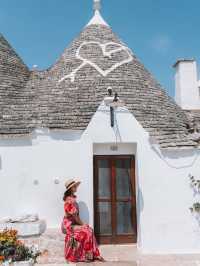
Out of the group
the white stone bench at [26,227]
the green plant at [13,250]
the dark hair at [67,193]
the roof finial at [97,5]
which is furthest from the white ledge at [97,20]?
the green plant at [13,250]

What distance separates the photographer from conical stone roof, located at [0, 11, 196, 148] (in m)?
9.96

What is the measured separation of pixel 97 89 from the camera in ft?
35.2

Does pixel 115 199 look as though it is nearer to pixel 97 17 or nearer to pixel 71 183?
pixel 71 183

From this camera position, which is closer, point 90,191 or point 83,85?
point 90,191

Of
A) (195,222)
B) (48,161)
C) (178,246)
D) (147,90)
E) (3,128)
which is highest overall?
(147,90)

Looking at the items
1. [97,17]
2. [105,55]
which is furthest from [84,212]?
[97,17]

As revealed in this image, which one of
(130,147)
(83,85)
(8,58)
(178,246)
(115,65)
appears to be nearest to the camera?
(178,246)

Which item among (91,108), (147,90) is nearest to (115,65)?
(147,90)

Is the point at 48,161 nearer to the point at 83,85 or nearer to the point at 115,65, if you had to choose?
the point at 83,85

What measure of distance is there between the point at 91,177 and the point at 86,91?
8.86ft

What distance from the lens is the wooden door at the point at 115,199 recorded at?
31.7 feet

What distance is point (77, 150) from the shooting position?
9.44 m

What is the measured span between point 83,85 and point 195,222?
16.2 feet

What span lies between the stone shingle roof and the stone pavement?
2.72 meters
